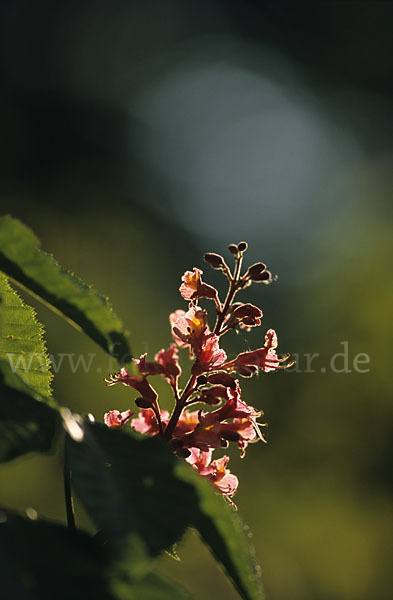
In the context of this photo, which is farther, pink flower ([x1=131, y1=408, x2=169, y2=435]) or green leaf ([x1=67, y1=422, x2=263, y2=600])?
pink flower ([x1=131, y1=408, x2=169, y2=435])

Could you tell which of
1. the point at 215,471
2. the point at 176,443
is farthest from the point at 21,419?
the point at 215,471

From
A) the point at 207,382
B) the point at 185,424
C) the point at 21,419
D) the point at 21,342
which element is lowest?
the point at 21,419

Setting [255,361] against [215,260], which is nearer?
[255,361]

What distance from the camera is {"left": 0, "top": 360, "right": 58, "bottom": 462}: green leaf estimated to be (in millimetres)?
964

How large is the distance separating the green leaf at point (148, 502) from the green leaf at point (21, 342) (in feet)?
1.14

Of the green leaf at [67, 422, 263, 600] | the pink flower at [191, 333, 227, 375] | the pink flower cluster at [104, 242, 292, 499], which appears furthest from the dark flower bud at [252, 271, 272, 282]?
the green leaf at [67, 422, 263, 600]

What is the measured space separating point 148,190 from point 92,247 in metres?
4.57

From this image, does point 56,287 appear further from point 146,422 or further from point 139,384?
point 146,422

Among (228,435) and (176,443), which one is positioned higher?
(228,435)

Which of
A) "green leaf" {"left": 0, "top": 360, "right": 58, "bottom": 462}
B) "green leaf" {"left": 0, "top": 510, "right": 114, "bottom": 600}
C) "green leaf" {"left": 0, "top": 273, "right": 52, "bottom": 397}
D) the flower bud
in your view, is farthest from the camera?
the flower bud

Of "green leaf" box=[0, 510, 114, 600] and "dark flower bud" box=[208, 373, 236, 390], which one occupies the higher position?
"dark flower bud" box=[208, 373, 236, 390]

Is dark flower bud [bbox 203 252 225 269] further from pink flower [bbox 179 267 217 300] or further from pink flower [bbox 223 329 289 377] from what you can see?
pink flower [bbox 223 329 289 377]

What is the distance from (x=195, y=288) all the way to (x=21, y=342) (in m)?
0.67

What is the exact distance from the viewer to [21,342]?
1361mm
